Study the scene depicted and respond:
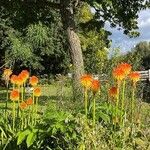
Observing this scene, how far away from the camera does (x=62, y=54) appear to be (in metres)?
50.5

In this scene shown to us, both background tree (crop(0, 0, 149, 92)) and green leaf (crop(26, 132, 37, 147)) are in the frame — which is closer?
green leaf (crop(26, 132, 37, 147))

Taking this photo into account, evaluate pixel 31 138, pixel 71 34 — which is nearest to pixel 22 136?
pixel 31 138

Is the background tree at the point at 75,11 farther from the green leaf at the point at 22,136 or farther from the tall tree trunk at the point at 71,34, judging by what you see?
the green leaf at the point at 22,136

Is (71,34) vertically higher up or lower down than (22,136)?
higher up

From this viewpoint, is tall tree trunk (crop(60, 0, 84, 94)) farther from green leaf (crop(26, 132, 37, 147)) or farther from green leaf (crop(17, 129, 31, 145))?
green leaf (crop(26, 132, 37, 147))

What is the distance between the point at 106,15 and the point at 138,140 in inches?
829

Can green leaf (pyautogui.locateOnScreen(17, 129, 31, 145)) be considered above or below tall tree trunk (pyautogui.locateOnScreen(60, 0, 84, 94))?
below

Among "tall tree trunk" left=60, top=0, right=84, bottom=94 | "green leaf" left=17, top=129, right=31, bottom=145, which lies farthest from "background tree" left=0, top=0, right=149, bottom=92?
"green leaf" left=17, top=129, right=31, bottom=145

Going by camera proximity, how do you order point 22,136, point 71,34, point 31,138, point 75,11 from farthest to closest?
1. point 75,11
2. point 71,34
3. point 22,136
4. point 31,138

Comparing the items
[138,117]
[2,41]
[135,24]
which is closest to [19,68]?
[2,41]

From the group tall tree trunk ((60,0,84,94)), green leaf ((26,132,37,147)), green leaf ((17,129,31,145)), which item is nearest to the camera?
green leaf ((26,132,37,147))

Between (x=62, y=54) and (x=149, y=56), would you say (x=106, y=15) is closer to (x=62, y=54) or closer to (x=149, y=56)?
(x=62, y=54)

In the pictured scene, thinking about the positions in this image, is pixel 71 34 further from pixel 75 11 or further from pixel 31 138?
pixel 31 138

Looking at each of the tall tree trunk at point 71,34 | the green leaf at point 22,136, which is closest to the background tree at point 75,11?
the tall tree trunk at point 71,34
